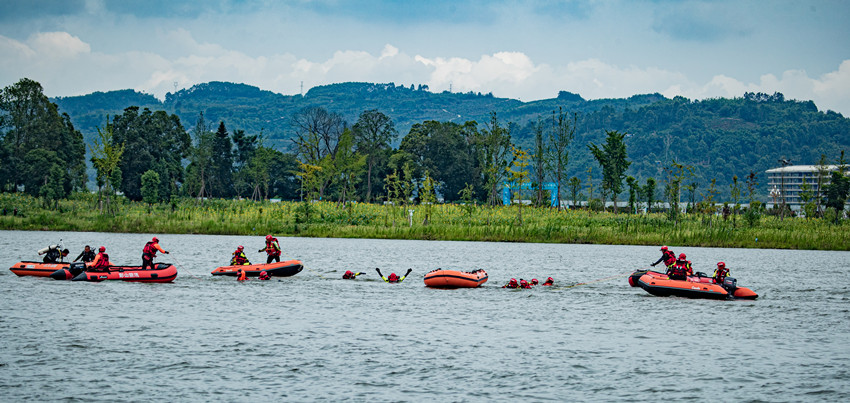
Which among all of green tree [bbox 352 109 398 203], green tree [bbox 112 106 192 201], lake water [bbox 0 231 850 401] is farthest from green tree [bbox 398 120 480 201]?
lake water [bbox 0 231 850 401]

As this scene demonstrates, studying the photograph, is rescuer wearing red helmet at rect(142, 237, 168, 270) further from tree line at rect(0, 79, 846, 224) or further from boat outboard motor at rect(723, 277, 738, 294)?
tree line at rect(0, 79, 846, 224)

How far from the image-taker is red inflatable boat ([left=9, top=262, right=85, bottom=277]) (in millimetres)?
29797

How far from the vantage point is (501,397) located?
15219 mm

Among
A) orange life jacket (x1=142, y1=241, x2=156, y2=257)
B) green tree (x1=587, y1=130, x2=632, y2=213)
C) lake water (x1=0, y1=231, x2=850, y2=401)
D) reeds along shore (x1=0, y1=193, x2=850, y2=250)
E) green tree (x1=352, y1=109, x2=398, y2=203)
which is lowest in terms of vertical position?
lake water (x1=0, y1=231, x2=850, y2=401)

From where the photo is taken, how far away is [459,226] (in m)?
57.8

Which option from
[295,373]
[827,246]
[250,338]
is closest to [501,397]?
[295,373]

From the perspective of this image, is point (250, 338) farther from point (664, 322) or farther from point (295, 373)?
point (664, 322)

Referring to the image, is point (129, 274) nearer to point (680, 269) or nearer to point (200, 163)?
point (680, 269)

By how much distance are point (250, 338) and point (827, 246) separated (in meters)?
47.2

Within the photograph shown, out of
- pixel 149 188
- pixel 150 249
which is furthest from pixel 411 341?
pixel 149 188

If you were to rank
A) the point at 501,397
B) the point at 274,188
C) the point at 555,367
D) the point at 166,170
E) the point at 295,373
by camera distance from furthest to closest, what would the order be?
the point at 274,188
the point at 166,170
the point at 555,367
the point at 295,373
the point at 501,397

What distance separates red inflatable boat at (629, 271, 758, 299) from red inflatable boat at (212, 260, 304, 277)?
46.7ft

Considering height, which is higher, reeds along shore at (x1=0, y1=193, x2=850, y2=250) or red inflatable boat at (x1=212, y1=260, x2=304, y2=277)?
reeds along shore at (x1=0, y1=193, x2=850, y2=250)

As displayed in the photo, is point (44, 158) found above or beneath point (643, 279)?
above
